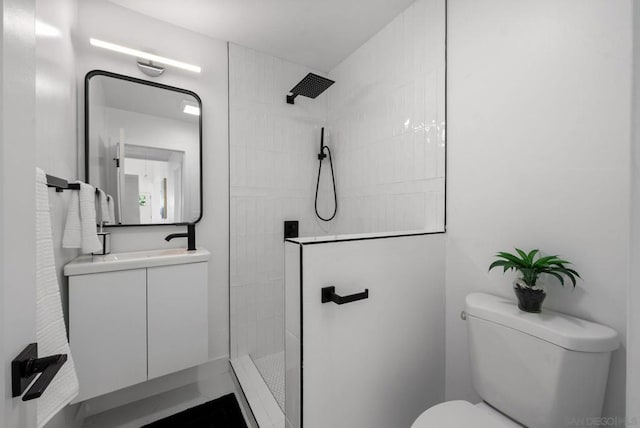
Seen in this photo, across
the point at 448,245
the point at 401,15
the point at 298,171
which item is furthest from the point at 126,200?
the point at 401,15

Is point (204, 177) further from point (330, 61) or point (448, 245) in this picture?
point (448, 245)

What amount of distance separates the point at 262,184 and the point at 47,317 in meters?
1.42

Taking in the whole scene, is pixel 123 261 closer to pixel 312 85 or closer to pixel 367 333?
pixel 367 333

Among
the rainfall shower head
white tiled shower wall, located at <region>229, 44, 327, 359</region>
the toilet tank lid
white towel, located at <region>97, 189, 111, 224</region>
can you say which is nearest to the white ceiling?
white tiled shower wall, located at <region>229, 44, 327, 359</region>

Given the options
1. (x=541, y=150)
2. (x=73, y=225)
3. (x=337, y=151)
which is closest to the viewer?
(x=541, y=150)

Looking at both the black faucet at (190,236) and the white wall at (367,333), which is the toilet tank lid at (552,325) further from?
the black faucet at (190,236)

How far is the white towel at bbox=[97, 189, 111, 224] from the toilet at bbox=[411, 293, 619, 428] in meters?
1.70

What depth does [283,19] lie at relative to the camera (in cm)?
161

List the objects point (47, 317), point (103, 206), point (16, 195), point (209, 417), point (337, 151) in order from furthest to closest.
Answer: point (337, 151), point (209, 417), point (103, 206), point (47, 317), point (16, 195)

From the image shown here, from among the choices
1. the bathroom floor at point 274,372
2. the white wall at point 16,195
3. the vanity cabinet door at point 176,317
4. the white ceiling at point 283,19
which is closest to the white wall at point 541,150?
the white ceiling at point 283,19

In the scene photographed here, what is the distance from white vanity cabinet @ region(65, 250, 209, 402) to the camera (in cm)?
119

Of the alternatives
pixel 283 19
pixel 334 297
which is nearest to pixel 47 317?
pixel 334 297

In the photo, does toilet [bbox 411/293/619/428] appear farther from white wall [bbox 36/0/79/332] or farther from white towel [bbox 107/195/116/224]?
white towel [bbox 107/195/116/224]

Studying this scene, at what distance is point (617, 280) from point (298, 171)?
1813mm
